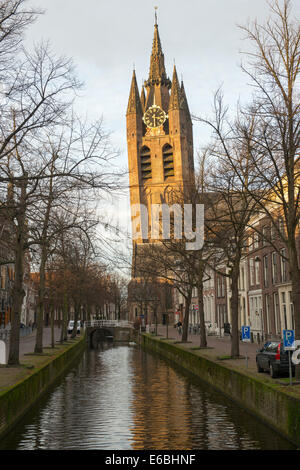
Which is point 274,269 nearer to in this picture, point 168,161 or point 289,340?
point 289,340

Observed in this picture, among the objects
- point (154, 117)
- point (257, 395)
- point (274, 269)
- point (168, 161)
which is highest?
point (154, 117)

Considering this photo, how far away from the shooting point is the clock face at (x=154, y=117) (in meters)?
124

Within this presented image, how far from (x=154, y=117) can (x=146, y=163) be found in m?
Result: 11.5

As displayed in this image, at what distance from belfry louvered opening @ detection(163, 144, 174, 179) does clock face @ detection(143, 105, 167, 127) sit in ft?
21.1

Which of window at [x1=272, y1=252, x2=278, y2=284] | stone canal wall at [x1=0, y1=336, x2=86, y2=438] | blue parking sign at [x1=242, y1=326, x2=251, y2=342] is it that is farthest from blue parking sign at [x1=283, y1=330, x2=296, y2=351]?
window at [x1=272, y1=252, x2=278, y2=284]

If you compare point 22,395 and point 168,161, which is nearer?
point 22,395

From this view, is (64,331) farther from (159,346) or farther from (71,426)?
(71,426)

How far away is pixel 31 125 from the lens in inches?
483

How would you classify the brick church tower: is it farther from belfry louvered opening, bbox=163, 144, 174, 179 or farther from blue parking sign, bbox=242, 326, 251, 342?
blue parking sign, bbox=242, 326, 251, 342

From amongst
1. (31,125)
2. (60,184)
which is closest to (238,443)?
(60,184)

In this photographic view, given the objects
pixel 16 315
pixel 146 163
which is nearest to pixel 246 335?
pixel 16 315

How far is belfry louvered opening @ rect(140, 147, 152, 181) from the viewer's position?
121312mm

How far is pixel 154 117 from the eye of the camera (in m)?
124

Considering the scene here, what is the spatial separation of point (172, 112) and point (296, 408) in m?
115
